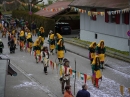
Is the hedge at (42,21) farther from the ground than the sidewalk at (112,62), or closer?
farther from the ground

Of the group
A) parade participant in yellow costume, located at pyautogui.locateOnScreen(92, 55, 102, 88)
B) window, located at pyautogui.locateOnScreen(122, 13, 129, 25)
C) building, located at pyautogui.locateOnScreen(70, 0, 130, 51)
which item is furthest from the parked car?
parade participant in yellow costume, located at pyautogui.locateOnScreen(92, 55, 102, 88)

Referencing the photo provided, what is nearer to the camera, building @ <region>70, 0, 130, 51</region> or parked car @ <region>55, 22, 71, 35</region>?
building @ <region>70, 0, 130, 51</region>

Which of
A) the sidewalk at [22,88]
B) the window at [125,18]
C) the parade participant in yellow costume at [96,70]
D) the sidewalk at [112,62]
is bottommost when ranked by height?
the sidewalk at [22,88]

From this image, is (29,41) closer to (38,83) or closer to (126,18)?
(126,18)

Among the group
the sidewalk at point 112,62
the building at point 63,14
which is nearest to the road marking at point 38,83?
the sidewalk at point 112,62

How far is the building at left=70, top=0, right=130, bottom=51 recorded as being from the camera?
2547cm

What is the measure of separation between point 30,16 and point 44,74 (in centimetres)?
2193

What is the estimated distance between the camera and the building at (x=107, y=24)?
1003 inches

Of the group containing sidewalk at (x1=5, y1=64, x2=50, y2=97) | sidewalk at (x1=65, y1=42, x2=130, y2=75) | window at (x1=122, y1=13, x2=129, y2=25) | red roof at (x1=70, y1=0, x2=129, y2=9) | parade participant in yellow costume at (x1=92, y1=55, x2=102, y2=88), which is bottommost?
sidewalk at (x1=5, y1=64, x2=50, y2=97)

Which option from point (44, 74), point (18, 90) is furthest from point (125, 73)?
point (18, 90)

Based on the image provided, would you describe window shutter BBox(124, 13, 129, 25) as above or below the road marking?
above

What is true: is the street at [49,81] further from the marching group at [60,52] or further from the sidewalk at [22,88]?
the marching group at [60,52]

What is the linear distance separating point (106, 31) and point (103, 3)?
242 cm

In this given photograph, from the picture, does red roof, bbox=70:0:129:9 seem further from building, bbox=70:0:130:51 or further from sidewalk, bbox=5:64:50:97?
sidewalk, bbox=5:64:50:97
